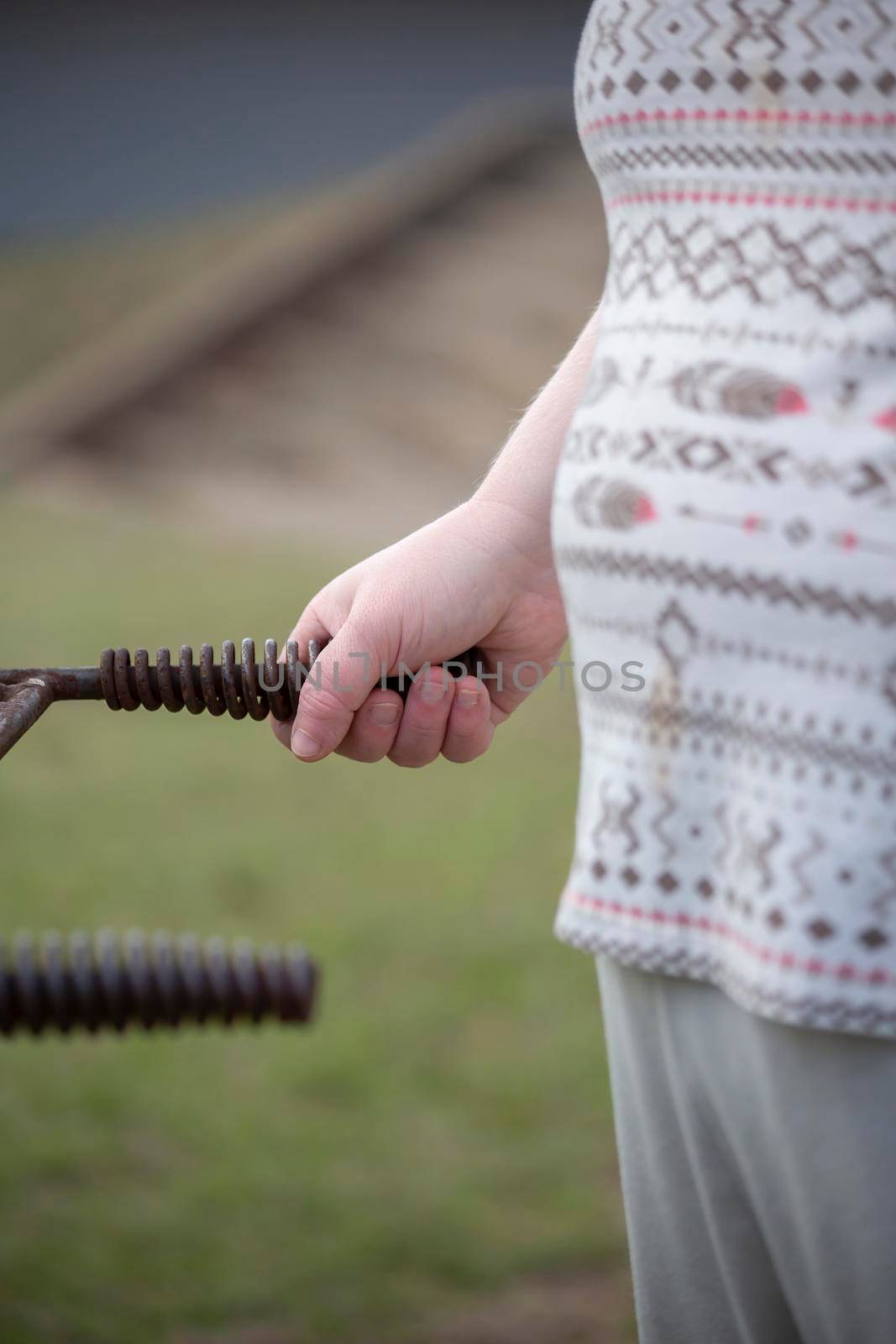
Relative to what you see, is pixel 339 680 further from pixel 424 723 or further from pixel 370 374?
pixel 370 374

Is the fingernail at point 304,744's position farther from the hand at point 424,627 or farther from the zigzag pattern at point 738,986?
the zigzag pattern at point 738,986

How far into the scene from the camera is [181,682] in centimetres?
66

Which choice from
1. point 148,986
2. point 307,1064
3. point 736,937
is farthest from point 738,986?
point 307,1064

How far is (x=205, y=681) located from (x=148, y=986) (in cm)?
34

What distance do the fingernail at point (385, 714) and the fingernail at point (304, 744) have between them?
0.04m

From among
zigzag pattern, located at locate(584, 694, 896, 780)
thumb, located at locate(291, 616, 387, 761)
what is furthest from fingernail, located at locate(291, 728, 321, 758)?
zigzag pattern, located at locate(584, 694, 896, 780)

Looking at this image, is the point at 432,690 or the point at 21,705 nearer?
the point at 21,705

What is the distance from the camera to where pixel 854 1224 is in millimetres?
450

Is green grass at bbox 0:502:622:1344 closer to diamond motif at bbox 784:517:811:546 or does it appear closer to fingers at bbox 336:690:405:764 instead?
fingers at bbox 336:690:405:764

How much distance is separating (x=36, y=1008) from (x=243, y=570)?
3.13 meters

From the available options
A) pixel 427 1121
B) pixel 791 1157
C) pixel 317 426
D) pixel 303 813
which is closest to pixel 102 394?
pixel 317 426

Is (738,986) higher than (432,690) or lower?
lower

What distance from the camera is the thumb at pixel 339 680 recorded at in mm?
681

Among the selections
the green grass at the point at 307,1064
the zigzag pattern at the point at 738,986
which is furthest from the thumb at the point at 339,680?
the green grass at the point at 307,1064
